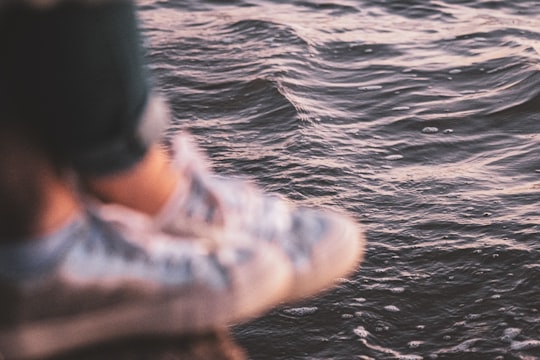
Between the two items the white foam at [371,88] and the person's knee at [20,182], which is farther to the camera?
the white foam at [371,88]

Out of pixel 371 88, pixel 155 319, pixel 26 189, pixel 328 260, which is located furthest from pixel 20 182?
pixel 371 88

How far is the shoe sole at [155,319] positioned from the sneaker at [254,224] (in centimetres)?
7

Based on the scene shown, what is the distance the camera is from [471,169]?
16.2 feet

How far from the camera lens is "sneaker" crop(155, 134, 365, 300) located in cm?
188

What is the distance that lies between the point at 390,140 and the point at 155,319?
11.9 ft

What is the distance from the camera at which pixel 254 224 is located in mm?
1948

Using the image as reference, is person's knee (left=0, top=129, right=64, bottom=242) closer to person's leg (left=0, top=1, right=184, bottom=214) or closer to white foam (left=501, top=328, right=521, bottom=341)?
person's leg (left=0, top=1, right=184, bottom=214)

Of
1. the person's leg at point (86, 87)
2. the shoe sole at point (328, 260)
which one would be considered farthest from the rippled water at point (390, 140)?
the person's leg at point (86, 87)

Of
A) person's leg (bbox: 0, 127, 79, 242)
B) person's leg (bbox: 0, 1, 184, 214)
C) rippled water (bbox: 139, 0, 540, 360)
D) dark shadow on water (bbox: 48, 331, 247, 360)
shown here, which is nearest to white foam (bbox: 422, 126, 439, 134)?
rippled water (bbox: 139, 0, 540, 360)

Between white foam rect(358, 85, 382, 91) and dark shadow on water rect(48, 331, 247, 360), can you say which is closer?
dark shadow on water rect(48, 331, 247, 360)

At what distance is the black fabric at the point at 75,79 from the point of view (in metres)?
1.65

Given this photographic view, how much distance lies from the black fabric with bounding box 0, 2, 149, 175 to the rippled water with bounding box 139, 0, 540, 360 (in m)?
2.02

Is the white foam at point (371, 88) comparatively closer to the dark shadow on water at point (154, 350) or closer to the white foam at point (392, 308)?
the white foam at point (392, 308)

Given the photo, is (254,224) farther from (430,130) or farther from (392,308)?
(430,130)
